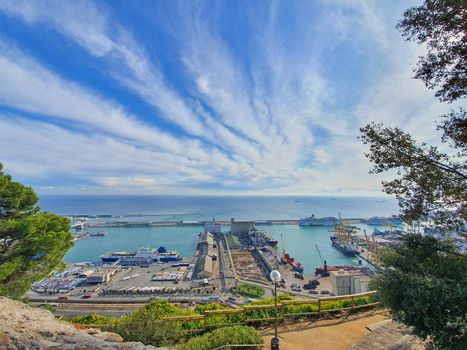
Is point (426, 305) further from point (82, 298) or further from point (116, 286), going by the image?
point (116, 286)

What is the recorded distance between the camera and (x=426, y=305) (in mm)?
3000

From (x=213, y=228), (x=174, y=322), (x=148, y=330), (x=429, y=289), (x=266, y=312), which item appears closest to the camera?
(x=429, y=289)

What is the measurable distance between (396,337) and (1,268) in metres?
9.61

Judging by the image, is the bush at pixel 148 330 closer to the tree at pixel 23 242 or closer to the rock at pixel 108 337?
the rock at pixel 108 337

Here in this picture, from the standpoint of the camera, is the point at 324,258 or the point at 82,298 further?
the point at 324,258

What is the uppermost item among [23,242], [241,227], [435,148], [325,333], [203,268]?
[435,148]

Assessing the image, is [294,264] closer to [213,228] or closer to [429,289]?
[213,228]

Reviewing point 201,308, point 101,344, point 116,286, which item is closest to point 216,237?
point 116,286

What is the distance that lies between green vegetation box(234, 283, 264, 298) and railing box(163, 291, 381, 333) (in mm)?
18501

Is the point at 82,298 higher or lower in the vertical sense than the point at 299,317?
lower

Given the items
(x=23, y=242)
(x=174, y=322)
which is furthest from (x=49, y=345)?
(x=23, y=242)

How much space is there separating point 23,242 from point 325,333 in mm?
8579

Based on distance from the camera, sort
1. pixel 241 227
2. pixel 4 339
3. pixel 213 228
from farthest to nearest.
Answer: pixel 213 228 < pixel 241 227 < pixel 4 339

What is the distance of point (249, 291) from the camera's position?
81.1 ft
